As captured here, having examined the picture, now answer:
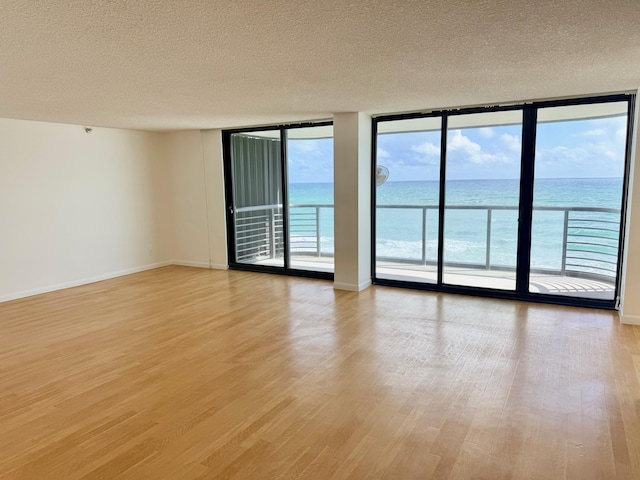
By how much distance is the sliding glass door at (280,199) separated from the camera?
20.3 ft

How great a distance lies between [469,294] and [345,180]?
2030mm

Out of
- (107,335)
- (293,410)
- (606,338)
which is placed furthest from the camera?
(107,335)

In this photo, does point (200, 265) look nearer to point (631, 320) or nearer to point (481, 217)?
point (481, 217)

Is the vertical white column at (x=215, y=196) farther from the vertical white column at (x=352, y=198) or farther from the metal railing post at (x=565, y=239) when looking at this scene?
the metal railing post at (x=565, y=239)

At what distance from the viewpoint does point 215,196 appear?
6.77 metres

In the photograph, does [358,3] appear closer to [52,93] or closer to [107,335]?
[52,93]

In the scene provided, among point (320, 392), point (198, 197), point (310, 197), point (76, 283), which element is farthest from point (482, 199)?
point (76, 283)

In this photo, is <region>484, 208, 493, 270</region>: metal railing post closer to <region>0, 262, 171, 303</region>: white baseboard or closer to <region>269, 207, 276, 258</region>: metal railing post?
<region>269, 207, 276, 258</region>: metal railing post

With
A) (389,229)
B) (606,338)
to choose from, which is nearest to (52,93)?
(389,229)

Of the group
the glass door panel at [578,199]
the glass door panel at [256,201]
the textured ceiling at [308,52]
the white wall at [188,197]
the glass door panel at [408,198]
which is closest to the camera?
the textured ceiling at [308,52]

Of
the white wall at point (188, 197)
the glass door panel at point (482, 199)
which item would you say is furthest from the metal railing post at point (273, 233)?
the glass door panel at point (482, 199)

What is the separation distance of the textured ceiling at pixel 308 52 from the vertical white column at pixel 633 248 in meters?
0.65

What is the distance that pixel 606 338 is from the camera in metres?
3.65

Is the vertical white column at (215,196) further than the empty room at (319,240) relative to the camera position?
Yes
